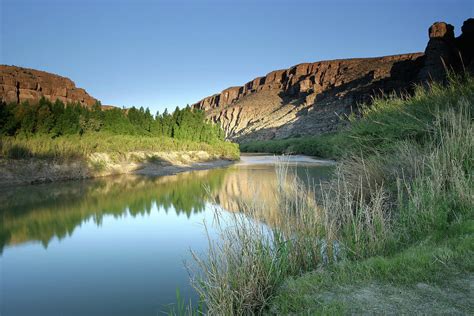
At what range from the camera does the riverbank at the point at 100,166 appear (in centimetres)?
1789

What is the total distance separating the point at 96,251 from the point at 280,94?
129 metres

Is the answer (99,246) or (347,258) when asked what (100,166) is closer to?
(99,246)

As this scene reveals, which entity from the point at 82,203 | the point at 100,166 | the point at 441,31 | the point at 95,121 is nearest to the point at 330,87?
the point at 441,31

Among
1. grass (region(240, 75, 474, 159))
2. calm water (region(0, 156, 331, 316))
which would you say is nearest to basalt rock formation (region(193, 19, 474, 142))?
grass (region(240, 75, 474, 159))

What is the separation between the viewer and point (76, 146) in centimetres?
2211

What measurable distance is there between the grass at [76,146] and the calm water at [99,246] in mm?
2678

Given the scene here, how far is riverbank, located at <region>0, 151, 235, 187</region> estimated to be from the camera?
17891 millimetres

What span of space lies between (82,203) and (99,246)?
18.7 feet

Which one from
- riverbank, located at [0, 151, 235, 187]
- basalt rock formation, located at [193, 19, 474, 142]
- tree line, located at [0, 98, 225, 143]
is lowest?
riverbank, located at [0, 151, 235, 187]

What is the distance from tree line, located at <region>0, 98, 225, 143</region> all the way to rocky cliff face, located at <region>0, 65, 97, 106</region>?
46.7 m

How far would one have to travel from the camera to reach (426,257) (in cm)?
356

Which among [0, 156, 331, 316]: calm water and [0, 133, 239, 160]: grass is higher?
[0, 133, 239, 160]: grass

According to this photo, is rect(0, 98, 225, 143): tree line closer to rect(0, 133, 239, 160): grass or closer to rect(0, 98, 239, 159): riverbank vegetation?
rect(0, 98, 239, 159): riverbank vegetation

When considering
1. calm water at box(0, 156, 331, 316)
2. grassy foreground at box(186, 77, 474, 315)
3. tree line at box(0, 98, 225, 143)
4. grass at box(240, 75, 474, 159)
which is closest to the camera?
grassy foreground at box(186, 77, 474, 315)
